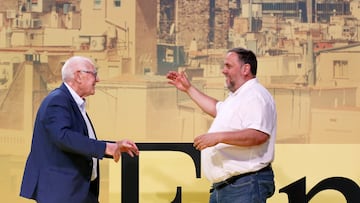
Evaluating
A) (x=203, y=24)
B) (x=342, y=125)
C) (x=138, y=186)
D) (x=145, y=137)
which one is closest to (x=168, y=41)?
(x=203, y=24)

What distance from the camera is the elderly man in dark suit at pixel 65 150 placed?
122 inches

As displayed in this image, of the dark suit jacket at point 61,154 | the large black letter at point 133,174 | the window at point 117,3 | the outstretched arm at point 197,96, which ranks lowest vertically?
the large black letter at point 133,174

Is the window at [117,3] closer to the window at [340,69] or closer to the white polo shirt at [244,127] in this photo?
the white polo shirt at [244,127]

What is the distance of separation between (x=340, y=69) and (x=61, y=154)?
207cm

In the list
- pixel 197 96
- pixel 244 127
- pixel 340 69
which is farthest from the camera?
pixel 340 69

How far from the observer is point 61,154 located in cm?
317

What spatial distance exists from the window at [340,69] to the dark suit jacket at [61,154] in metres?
1.89

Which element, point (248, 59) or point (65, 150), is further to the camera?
point (248, 59)

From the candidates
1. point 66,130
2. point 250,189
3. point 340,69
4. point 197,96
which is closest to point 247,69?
point 197,96

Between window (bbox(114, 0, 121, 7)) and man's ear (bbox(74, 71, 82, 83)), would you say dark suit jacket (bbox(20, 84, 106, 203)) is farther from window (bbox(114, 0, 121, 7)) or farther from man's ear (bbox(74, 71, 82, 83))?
window (bbox(114, 0, 121, 7))

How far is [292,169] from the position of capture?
14.2 feet

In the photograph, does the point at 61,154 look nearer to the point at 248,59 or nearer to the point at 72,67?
the point at 72,67

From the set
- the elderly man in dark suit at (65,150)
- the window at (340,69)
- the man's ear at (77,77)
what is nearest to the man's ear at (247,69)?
the elderly man in dark suit at (65,150)

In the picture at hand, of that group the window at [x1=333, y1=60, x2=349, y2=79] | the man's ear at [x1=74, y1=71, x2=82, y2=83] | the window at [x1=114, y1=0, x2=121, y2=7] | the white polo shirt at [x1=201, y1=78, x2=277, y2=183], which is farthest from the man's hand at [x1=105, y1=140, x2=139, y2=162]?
the window at [x1=333, y1=60, x2=349, y2=79]
